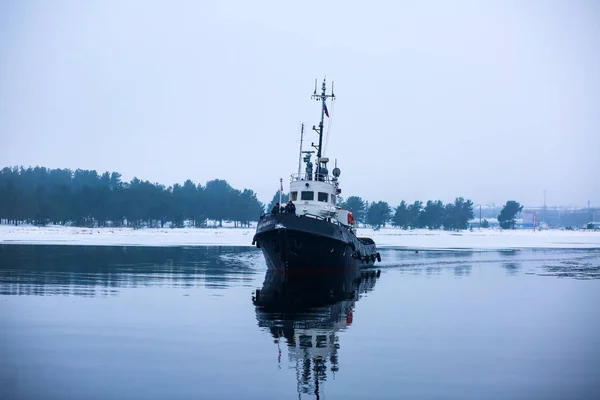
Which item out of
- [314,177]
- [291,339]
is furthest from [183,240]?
[291,339]

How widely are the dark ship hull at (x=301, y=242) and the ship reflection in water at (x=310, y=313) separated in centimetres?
63

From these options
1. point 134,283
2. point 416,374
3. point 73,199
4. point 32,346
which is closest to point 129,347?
point 32,346

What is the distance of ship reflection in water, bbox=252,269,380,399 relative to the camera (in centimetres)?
1664

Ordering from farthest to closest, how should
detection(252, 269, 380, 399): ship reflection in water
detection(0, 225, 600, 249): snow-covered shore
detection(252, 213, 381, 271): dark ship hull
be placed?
detection(0, 225, 600, 249): snow-covered shore, detection(252, 213, 381, 271): dark ship hull, detection(252, 269, 380, 399): ship reflection in water

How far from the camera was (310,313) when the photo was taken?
2603 centimetres

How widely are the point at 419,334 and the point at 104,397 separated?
10137 mm

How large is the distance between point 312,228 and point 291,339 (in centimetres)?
2205

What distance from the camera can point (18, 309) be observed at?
983 inches

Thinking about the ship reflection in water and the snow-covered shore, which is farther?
the snow-covered shore

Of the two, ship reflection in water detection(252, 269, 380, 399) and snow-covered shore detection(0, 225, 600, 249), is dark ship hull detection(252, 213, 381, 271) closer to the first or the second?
ship reflection in water detection(252, 269, 380, 399)

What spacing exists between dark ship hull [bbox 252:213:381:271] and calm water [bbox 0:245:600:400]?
418 cm

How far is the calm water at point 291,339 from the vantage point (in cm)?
1466

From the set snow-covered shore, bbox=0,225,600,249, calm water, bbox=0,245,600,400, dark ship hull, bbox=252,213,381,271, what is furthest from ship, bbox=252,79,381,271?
snow-covered shore, bbox=0,225,600,249

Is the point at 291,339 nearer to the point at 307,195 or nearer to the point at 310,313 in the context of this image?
the point at 310,313
